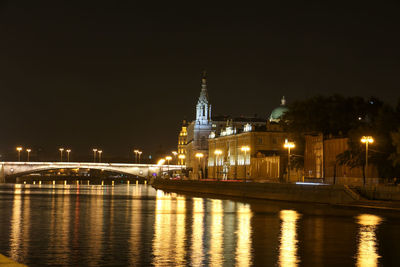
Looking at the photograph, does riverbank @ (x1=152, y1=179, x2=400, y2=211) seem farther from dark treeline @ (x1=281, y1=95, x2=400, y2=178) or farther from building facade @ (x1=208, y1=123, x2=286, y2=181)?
building facade @ (x1=208, y1=123, x2=286, y2=181)

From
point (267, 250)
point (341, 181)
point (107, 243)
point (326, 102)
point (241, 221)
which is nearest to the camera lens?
point (267, 250)

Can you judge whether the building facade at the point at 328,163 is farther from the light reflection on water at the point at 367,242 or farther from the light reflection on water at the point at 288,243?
the light reflection on water at the point at 288,243

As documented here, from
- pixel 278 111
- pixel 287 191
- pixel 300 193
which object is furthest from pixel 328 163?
pixel 278 111

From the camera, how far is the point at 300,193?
65.3m

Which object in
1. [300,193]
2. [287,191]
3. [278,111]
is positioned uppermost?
[278,111]

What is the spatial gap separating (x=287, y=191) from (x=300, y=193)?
2.83m

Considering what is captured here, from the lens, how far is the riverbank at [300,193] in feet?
183

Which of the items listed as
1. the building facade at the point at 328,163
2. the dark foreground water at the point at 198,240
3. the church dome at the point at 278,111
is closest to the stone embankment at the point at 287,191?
the building facade at the point at 328,163

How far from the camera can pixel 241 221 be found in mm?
40188

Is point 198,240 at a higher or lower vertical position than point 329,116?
lower

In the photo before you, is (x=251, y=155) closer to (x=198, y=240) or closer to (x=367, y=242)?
(x=367, y=242)

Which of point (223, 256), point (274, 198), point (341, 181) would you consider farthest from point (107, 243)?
point (341, 181)

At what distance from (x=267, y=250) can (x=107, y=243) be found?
6.50 m

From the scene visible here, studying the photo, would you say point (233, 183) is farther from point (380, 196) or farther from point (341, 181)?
point (380, 196)
